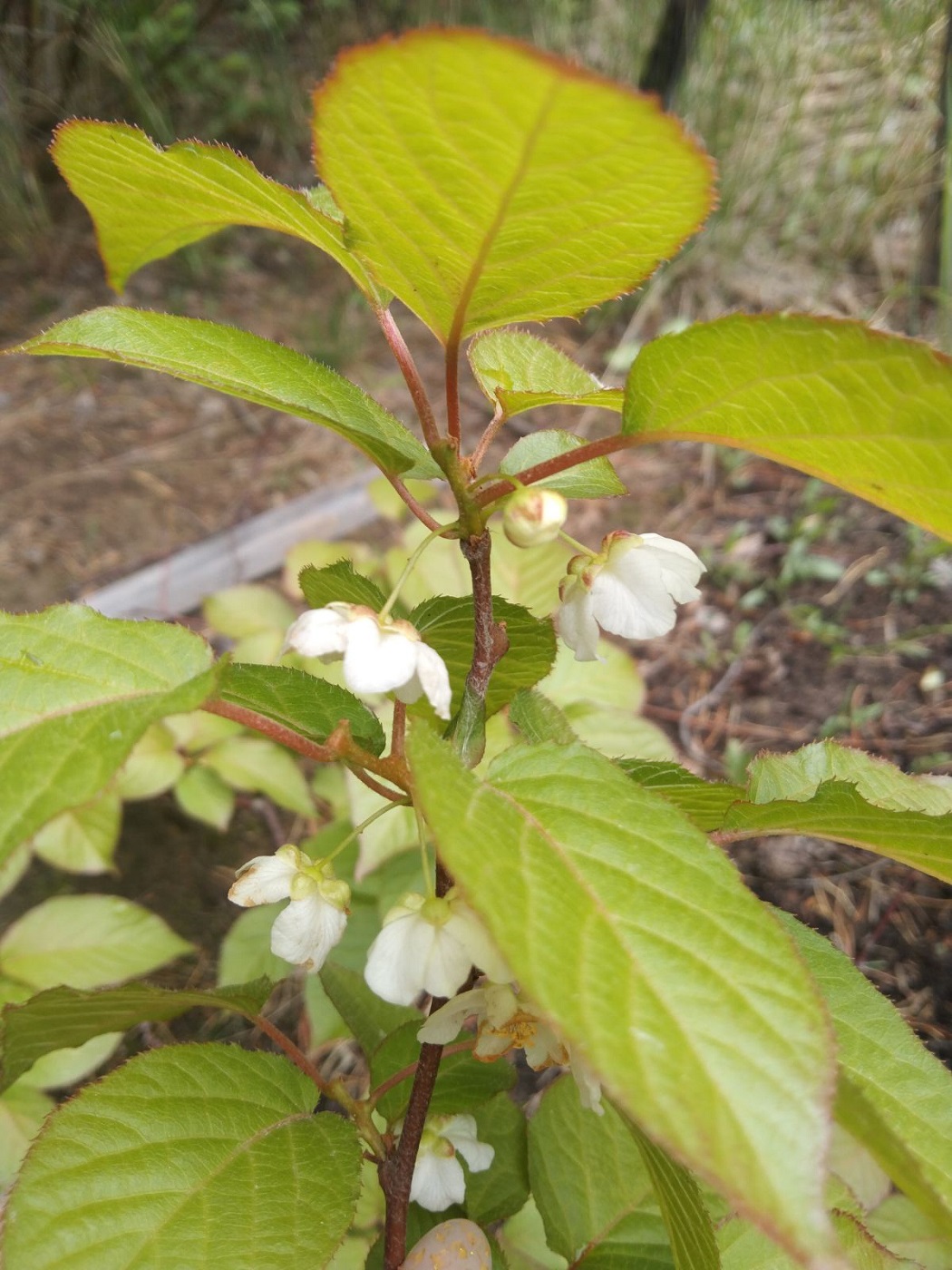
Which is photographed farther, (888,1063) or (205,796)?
(205,796)

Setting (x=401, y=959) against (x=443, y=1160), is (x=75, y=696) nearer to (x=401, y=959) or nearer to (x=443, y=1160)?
Answer: (x=401, y=959)

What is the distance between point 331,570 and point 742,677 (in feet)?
4.28

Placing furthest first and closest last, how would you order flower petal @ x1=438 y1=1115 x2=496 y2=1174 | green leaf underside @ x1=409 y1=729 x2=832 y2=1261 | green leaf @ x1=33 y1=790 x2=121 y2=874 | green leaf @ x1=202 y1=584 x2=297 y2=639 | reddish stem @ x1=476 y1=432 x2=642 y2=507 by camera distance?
green leaf @ x1=202 y1=584 x2=297 y2=639, green leaf @ x1=33 y1=790 x2=121 y2=874, flower petal @ x1=438 y1=1115 x2=496 y2=1174, reddish stem @ x1=476 y1=432 x2=642 y2=507, green leaf underside @ x1=409 y1=729 x2=832 y2=1261

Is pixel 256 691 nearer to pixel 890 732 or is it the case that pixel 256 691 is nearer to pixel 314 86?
pixel 314 86

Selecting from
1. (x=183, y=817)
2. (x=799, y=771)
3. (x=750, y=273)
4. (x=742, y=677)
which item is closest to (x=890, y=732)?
(x=742, y=677)

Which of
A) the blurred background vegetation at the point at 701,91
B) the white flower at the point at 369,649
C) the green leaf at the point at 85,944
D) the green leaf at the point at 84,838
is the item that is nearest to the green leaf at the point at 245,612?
the green leaf at the point at 84,838

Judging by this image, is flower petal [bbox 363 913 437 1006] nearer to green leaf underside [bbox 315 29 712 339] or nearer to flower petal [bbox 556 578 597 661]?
flower petal [bbox 556 578 597 661]

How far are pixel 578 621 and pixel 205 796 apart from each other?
2.79 feet

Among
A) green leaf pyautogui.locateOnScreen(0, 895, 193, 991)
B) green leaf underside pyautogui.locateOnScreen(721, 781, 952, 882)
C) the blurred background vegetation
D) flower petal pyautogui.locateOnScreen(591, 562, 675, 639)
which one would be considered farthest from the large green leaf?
the blurred background vegetation

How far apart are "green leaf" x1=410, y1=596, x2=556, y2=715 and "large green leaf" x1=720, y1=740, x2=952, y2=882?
0.43 feet

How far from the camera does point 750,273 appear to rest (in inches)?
122

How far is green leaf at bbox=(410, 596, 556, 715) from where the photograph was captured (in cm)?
52

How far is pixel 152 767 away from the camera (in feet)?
3.97

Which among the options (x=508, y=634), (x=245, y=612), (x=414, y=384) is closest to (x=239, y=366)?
(x=414, y=384)
